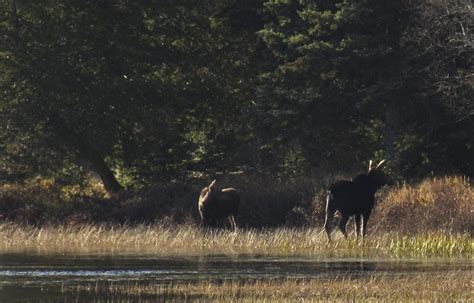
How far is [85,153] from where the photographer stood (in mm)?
46750

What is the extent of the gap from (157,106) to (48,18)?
489 centimetres

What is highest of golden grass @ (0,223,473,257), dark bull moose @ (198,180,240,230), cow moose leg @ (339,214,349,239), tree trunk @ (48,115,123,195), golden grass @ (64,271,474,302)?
tree trunk @ (48,115,123,195)

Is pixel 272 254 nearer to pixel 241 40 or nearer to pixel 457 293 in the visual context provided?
pixel 457 293

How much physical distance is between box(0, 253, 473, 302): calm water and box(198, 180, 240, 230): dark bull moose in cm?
816

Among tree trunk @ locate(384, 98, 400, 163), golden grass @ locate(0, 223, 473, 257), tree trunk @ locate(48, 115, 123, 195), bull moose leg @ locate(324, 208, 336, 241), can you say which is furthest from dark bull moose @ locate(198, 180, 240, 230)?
tree trunk @ locate(48, 115, 123, 195)

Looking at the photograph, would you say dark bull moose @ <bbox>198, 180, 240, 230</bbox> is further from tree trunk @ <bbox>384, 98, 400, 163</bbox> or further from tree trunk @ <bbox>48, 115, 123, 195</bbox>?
tree trunk @ <bbox>48, 115, 123, 195</bbox>

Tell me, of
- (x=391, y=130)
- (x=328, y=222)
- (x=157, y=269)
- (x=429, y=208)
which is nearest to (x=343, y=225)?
(x=328, y=222)

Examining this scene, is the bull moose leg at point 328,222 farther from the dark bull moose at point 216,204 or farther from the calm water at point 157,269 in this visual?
the dark bull moose at point 216,204

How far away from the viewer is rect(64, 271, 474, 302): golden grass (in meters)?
19.5

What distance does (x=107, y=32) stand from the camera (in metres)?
46.0

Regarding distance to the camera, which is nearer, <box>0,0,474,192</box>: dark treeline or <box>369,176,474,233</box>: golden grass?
<box>369,176,474,233</box>: golden grass

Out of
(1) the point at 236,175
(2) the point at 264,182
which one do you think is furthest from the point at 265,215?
(1) the point at 236,175

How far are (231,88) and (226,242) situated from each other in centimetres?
1706

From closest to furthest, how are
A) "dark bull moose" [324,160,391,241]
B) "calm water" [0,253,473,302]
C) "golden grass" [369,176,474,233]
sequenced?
"calm water" [0,253,473,302] → "dark bull moose" [324,160,391,241] → "golden grass" [369,176,474,233]
